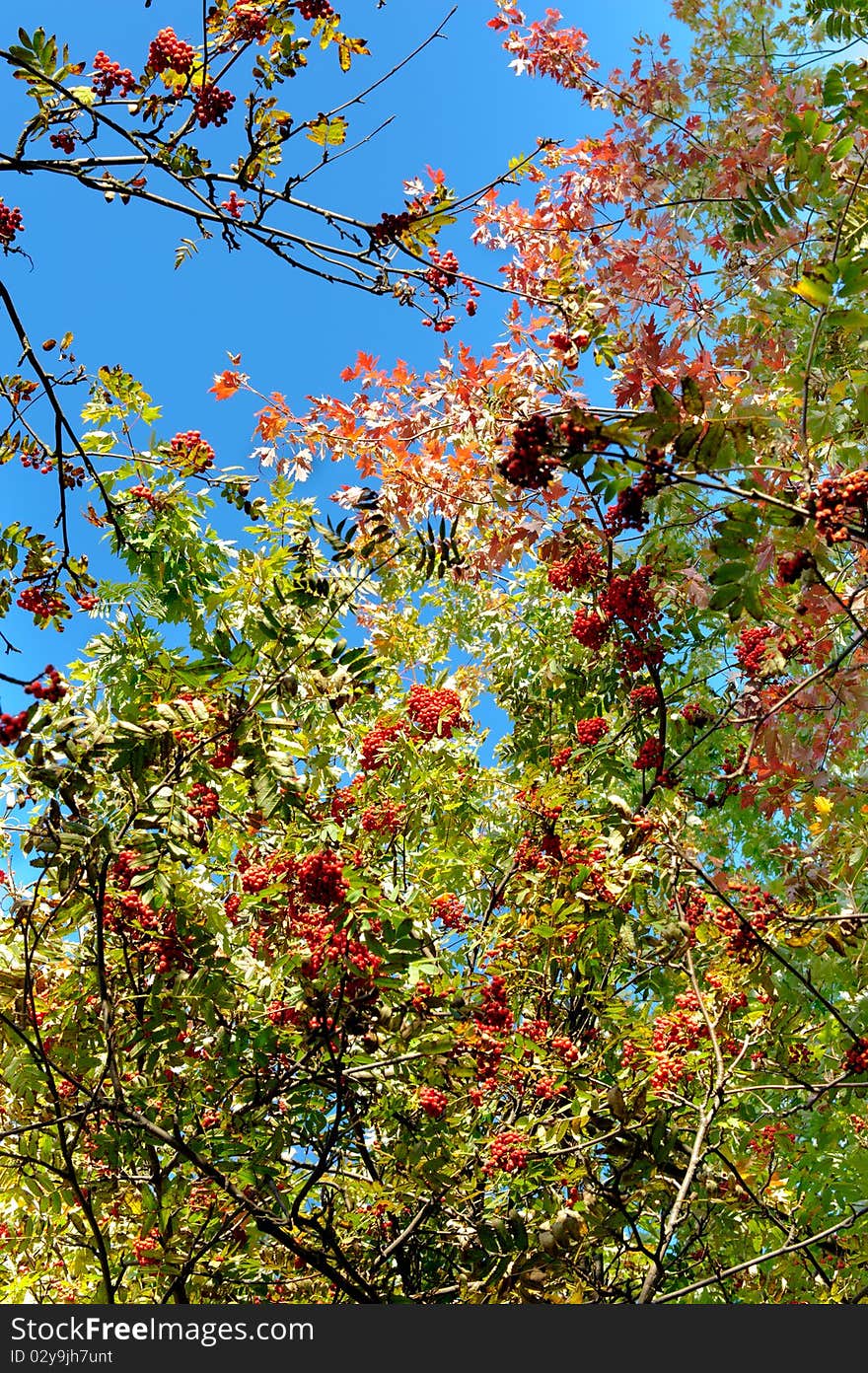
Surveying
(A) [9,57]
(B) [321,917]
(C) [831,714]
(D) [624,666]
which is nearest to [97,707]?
(B) [321,917]

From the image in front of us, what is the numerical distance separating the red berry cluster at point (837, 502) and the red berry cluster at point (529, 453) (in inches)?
22.3

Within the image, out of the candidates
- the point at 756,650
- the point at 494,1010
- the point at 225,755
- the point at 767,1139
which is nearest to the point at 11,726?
the point at 225,755

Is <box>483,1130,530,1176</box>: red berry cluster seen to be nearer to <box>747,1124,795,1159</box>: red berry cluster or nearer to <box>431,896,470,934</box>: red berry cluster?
<box>431,896,470,934</box>: red berry cluster

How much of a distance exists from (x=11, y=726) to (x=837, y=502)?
6.61ft

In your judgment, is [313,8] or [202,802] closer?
[313,8]

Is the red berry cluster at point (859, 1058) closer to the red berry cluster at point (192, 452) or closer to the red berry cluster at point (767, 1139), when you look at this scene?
the red berry cluster at point (767, 1139)

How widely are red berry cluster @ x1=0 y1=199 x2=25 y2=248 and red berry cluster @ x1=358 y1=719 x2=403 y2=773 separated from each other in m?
2.37

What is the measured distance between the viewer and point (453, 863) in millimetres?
4090

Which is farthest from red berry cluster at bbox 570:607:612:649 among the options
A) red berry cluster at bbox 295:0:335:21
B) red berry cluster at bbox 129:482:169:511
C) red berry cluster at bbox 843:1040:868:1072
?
red berry cluster at bbox 295:0:335:21

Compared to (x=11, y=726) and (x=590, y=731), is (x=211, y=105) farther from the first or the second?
(x=590, y=731)

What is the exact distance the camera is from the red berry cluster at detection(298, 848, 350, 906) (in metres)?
2.97

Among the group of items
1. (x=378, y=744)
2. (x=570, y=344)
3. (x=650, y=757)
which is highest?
(x=570, y=344)

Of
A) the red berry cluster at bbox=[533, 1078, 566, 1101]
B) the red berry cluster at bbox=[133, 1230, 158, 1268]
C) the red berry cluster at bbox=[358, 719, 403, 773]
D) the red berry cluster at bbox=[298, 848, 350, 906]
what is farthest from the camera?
the red berry cluster at bbox=[358, 719, 403, 773]

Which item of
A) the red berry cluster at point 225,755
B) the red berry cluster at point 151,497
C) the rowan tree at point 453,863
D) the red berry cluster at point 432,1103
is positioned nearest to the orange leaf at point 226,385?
the rowan tree at point 453,863
